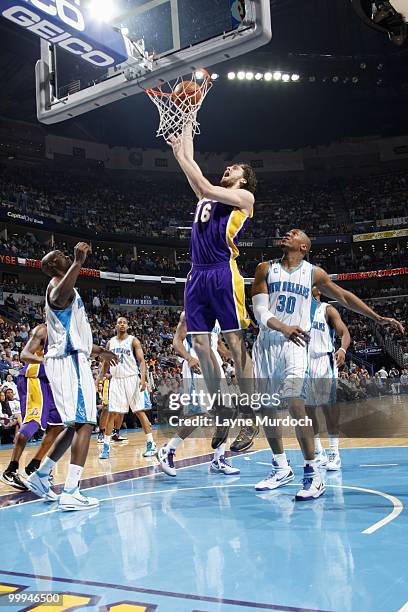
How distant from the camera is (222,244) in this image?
182 inches

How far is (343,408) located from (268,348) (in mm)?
12228

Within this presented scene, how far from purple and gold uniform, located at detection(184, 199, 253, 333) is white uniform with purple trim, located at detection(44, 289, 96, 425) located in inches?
36.3

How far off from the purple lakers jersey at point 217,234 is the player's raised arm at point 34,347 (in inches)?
78.1

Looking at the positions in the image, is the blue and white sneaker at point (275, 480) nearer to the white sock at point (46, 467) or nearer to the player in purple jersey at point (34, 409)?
the white sock at point (46, 467)

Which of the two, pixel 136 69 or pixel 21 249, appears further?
pixel 21 249

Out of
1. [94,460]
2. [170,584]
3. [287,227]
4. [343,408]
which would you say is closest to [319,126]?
[287,227]

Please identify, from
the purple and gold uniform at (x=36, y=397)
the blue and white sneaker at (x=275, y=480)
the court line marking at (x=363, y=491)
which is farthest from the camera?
the purple and gold uniform at (x=36, y=397)

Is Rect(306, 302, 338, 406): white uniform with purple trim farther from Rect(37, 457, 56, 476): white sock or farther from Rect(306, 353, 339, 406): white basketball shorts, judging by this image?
Rect(37, 457, 56, 476): white sock

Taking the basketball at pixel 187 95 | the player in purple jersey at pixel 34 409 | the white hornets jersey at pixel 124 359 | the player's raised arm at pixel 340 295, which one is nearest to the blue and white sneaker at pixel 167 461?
the player in purple jersey at pixel 34 409

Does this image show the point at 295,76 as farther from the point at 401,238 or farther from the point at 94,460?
the point at 94,460

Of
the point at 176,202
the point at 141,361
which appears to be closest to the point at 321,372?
the point at 141,361

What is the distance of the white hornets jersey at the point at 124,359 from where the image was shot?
9041 millimetres

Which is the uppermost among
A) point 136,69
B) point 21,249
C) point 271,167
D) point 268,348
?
point 271,167

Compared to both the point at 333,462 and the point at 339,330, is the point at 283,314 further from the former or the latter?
the point at 333,462
